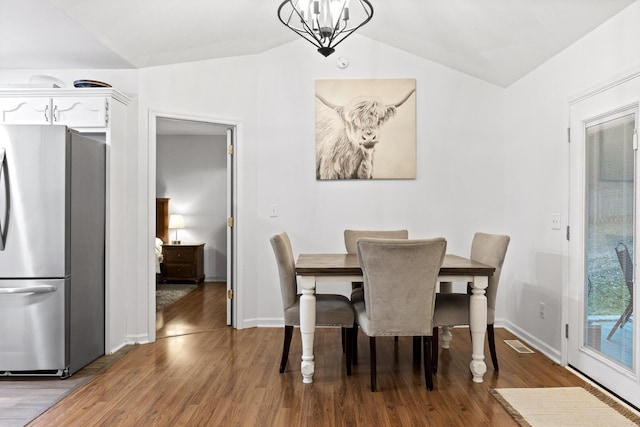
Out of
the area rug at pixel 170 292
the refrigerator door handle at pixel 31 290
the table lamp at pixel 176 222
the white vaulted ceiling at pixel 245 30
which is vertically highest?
the white vaulted ceiling at pixel 245 30

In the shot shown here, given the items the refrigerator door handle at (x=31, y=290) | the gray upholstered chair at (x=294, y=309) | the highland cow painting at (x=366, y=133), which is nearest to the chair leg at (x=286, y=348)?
the gray upholstered chair at (x=294, y=309)

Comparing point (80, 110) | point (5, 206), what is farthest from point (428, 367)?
point (80, 110)

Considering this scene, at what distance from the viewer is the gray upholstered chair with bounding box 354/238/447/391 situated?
2.65 m

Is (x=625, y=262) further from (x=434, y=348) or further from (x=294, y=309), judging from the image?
(x=294, y=309)

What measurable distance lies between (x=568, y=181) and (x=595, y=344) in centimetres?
113

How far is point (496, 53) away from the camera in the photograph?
12.6 ft

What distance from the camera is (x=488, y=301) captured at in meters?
3.19

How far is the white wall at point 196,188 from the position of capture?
7.55m

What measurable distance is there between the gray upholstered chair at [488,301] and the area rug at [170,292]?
3510 millimetres

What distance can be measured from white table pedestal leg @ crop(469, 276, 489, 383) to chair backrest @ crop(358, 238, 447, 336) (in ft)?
1.13

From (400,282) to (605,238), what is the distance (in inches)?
53.6

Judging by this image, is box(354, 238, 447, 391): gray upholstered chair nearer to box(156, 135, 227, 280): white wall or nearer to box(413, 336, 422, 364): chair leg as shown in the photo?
box(413, 336, 422, 364): chair leg

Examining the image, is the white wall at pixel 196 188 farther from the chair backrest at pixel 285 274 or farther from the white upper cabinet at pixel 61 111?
the chair backrest at pixel 285 274

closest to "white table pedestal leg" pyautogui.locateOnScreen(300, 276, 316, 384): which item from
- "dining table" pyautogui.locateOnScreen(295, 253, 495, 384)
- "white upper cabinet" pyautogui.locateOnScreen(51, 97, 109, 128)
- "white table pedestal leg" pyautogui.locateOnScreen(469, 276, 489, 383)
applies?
"dining table" pyautogui.locateOnScreen(295, 253, 495, 384)
